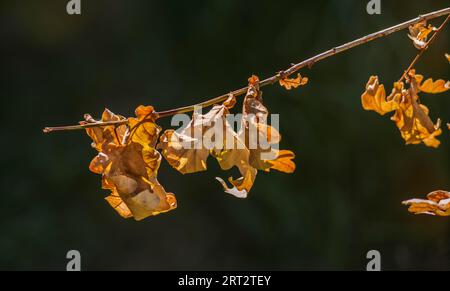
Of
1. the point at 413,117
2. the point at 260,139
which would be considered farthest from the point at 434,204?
the point at 260,139

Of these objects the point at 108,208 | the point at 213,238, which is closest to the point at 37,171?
the point at 108,208

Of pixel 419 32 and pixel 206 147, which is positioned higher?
pixel 419 32

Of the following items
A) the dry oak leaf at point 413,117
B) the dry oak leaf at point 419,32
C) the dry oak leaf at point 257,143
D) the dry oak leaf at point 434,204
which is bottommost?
the dry oak leaf at point 434,204

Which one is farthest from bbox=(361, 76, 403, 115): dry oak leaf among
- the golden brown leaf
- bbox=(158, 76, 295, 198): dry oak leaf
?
bbox=(158, 76, 295, 198): dry oak leaf

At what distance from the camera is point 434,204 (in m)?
0.66

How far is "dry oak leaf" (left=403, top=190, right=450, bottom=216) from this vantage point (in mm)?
655

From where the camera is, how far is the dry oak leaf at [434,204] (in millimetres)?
655

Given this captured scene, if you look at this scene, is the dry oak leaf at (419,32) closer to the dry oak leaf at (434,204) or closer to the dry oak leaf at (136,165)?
the dry oak leaf at (434,204)

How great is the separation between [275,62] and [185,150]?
155 centimetres

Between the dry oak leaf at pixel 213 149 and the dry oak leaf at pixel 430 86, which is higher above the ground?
the dry oak leaf at pixel 430 86

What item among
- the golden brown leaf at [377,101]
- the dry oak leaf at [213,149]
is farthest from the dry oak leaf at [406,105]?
the dry oak leaf at [213,149]

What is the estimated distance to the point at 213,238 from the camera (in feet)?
7.17

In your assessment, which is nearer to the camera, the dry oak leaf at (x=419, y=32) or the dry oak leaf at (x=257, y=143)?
the dry oak leaf at (x=257, y=143)

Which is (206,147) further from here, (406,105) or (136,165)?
(406,105)
